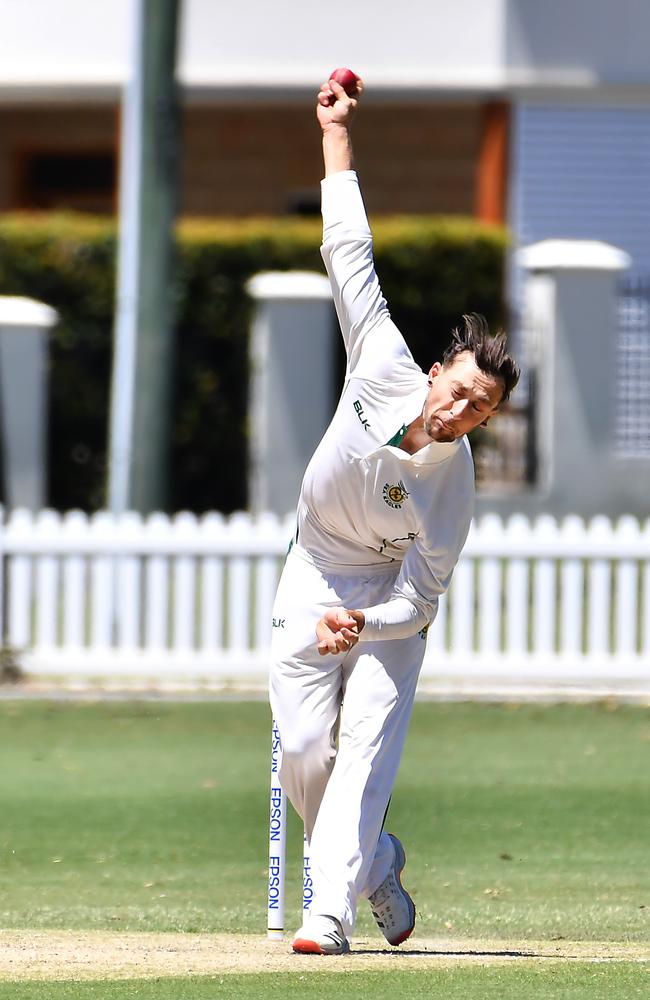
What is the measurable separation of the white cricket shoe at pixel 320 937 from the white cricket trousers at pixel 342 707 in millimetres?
126

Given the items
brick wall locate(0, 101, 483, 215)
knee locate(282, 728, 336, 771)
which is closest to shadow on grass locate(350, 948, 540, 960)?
knee locate(282, 728, 336, 771)

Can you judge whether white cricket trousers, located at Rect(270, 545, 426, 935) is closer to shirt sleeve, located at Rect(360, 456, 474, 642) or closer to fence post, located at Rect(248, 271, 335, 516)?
shirt sleeve, located at Rect(360, 456, 474, 642)

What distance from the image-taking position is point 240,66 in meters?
18.2

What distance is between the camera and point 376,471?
5137 millimetres

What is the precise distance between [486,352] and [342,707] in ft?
3.55

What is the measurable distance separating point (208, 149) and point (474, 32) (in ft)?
11.1

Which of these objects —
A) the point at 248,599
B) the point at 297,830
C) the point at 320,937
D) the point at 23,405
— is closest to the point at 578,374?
the point at 248,599

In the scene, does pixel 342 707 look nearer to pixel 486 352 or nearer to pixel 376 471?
pixel 376 471

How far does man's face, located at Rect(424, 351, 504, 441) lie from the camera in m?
4.99

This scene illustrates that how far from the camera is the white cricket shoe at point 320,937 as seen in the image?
5.11 metres

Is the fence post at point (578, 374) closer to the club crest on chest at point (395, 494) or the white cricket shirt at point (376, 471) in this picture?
the white cricket shirt at point (376, 471)

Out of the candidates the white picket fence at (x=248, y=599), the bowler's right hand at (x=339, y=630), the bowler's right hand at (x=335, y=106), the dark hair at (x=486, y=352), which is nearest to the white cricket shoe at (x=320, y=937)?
the bowler's right hand at (x=339, y=630)

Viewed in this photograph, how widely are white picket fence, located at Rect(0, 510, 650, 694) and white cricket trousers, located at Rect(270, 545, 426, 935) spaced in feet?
21.8

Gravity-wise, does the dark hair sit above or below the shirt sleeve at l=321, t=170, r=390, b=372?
below
